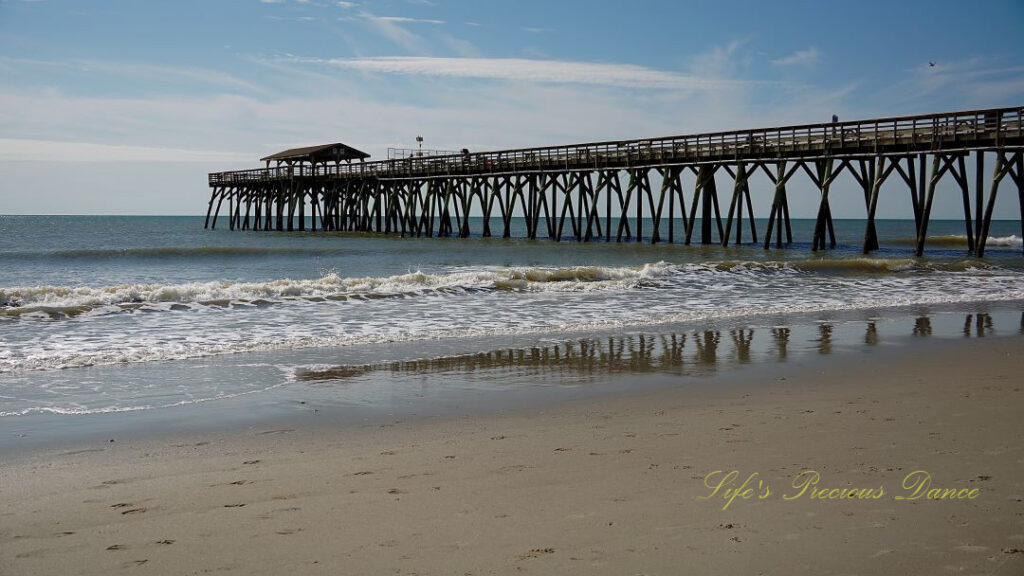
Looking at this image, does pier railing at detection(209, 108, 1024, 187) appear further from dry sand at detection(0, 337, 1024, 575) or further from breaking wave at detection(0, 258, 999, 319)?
dry sand at detection(0, 337, 1024, 575)

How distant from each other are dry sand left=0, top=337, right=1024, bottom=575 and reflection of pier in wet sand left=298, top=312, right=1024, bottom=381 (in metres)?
2.13

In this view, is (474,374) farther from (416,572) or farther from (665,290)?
→ (665,290)

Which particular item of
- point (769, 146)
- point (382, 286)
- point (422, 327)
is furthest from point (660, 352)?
point (769, 146)

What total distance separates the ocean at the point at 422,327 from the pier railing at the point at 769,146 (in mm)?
3530

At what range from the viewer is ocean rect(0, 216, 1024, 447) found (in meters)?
7.64

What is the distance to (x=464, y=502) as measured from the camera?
4258 mm

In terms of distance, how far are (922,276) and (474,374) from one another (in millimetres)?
16607

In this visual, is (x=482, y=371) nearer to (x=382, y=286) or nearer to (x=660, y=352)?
(x=660, y=352)

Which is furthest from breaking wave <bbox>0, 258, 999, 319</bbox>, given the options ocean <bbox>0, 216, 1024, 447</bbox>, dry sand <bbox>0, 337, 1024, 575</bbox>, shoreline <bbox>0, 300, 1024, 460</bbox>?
dry sand <bbox>0, 337, 1024, 575</bbox>

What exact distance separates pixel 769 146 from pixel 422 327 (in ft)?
61.6

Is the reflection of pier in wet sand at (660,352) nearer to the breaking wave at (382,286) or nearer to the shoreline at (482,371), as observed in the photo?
the shoreline at (482,371)

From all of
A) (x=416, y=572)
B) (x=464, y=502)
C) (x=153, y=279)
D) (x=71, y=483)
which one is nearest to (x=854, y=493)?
(x=464, y=502)

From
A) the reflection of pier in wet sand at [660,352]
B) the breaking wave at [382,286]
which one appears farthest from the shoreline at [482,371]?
the breaking wave at [382,286]

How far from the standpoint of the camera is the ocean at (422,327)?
7637 mm
